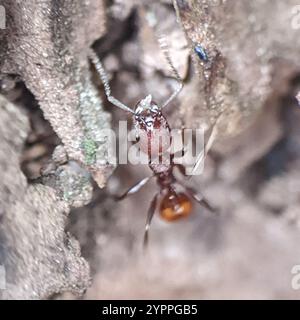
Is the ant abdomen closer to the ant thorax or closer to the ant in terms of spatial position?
the ant

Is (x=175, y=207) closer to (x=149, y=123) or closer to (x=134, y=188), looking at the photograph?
(x=134, y=188)

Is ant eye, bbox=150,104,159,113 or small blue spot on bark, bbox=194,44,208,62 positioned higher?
ant eye, bbox=150,104,159,113

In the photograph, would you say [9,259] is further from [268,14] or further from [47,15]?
[268,14]

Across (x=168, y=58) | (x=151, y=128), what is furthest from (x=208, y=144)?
(x=168, y=58)

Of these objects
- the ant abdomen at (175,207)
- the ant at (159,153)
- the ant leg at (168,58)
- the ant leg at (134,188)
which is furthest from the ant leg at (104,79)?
the ant abdomen at (175,207)

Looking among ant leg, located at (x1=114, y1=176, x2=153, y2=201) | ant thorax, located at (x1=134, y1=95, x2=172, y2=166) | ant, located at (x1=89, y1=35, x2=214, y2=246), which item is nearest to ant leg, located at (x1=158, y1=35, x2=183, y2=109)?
ant, located at (x1=89, y1=35, x2=214, y2=246)

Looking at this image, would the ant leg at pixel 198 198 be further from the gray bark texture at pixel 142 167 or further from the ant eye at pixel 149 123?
the ant eye at pixel 149 123

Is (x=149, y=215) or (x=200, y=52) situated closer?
(x=200, y=52)

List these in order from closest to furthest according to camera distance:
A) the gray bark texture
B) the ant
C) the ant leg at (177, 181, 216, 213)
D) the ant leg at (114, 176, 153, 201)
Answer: the gray bark texture < the ant < the ant leg at (114, 176, 153, 201) < the ant leg at (177, 181, 216, 213)
